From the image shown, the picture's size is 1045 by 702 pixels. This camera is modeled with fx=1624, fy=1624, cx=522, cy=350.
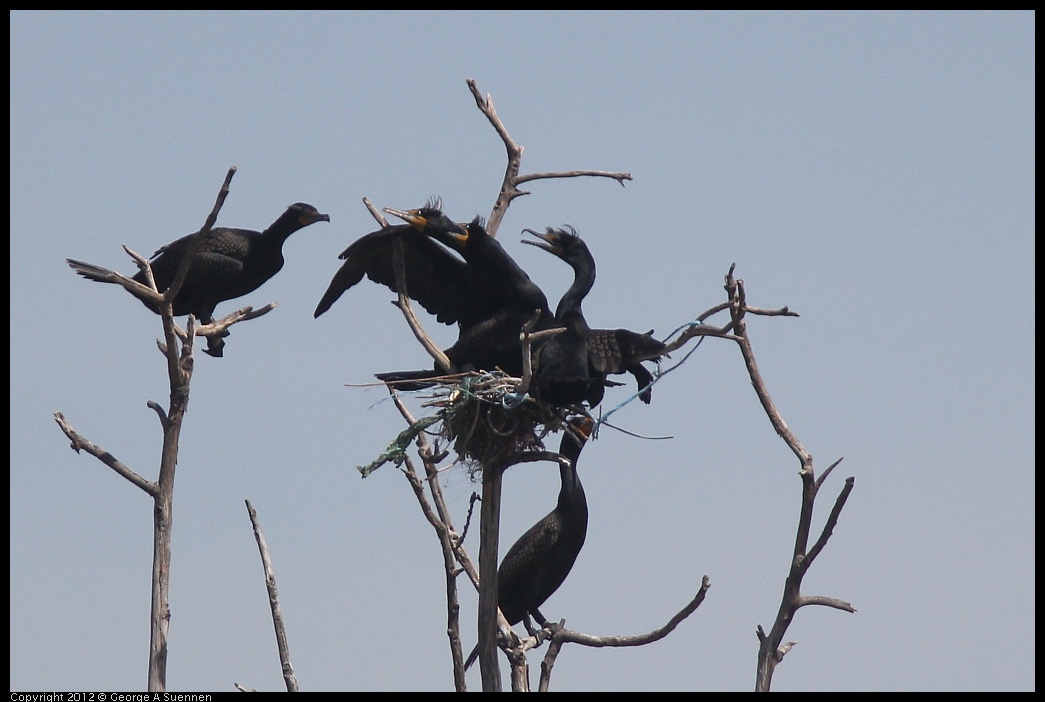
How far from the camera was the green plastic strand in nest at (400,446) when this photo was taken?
8.67 m

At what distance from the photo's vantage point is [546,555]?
10.1 m

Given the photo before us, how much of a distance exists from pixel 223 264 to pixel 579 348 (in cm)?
287

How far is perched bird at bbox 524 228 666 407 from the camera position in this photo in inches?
342

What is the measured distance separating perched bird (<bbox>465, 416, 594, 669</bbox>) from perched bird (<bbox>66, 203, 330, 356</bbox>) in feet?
7.97

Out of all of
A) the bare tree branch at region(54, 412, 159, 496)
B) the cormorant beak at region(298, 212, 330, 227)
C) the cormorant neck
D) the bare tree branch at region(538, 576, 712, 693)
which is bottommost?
the bare tree branch at region(538, 576, 712, 693)

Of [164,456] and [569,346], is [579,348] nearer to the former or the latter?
[569,346]

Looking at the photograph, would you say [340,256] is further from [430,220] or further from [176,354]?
[176,354]

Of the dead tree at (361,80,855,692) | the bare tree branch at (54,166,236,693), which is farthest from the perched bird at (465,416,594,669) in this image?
the bare tree branch at (54,166,236,693)

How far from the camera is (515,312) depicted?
31.3ft

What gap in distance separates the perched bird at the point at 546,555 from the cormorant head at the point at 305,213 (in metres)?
2.50

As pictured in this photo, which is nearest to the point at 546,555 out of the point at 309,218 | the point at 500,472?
the point at 500,472

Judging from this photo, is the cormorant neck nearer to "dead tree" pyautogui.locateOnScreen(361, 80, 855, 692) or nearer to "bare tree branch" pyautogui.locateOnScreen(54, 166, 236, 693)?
"dead tree" pyautogui.locateOnScreen(361, 80, 855, 692)
